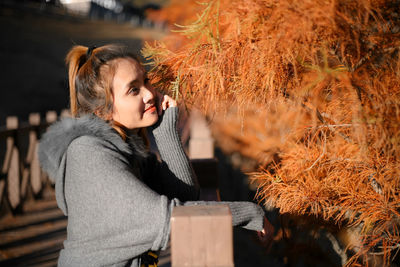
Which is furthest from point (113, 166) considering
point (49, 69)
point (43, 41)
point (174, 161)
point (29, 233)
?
point (43, 41)

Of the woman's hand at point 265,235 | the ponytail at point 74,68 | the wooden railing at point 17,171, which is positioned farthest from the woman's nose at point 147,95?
the wooden railing at point 17,171

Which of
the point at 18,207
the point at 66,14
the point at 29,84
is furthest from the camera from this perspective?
the point at 66,14

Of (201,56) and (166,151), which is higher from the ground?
(201,56)

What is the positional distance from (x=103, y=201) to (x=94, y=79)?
558 millimetres

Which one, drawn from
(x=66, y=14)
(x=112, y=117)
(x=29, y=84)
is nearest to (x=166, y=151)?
(x=112, y=117)

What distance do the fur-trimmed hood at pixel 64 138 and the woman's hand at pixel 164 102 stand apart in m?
0.30

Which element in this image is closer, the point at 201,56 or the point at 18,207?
the point at 201,56

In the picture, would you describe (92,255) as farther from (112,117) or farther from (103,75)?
(103,75)

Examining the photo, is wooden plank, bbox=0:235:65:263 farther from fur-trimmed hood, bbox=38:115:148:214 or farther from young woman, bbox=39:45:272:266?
fur-trimmed hood, bbox=38:115:148:214

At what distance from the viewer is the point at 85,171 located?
1212 millimetres

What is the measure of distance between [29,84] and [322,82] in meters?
14.5

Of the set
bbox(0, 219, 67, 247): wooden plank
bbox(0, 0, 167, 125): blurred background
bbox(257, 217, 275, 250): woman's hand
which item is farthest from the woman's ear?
bbox(0, 0, 167, 125): blurred background

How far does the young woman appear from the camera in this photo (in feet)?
3.72

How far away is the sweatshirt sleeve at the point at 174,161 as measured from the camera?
1646mm
